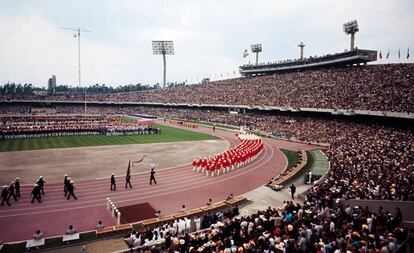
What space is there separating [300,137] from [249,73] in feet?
169

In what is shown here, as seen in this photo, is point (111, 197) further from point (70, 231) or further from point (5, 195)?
point (5, 195)

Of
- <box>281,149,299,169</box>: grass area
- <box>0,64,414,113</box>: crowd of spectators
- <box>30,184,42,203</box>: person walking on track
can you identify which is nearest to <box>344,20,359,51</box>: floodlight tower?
<box>0,64,414,113</box>: crowd of spectators

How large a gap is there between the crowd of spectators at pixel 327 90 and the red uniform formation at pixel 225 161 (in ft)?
70.2

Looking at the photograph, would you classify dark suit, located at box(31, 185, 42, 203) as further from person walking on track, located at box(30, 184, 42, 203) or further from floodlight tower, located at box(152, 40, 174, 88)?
floodlight tower, located at box(152, 40, 174, 88)

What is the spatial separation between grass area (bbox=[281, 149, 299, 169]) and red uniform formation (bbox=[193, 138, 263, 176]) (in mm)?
3664

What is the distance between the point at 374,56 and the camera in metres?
62.9

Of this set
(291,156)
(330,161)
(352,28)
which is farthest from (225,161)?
(352,28)

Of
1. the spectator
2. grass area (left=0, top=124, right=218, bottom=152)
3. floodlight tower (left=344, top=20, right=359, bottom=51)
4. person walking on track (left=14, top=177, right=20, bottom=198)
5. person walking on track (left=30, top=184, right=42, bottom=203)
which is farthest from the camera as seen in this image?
floodlight tower (left=344, top=20, right=359, bottom=51)

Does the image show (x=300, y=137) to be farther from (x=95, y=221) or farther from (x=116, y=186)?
(x=95, y=221)

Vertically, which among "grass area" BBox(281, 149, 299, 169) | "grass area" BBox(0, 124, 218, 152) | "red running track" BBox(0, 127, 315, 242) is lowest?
"red running track" BBox(0, 127, 315, 242)

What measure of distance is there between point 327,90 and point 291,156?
83.3ft

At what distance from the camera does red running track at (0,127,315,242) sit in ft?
48.3

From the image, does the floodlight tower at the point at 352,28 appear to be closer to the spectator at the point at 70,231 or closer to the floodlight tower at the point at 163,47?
the floodlight tower at the point at 163,47

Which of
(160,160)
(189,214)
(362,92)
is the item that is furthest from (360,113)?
(189,214)
